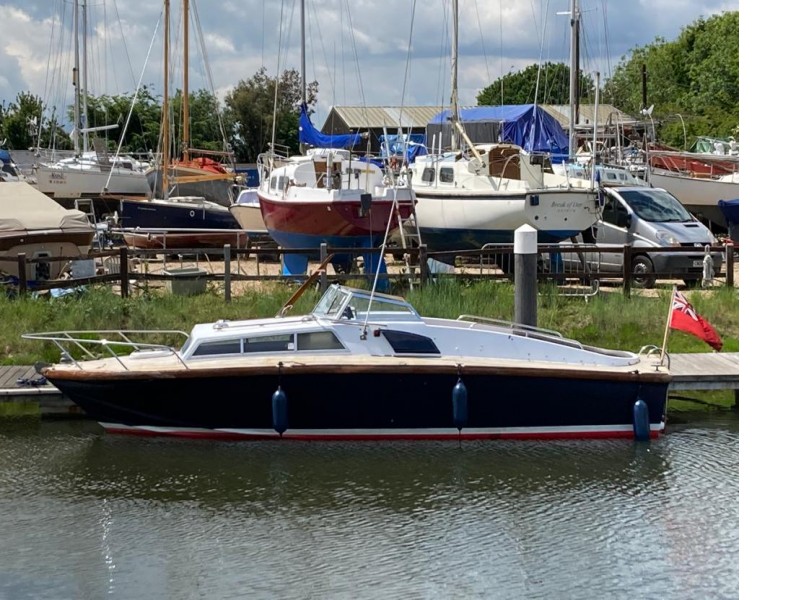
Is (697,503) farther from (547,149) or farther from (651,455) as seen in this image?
(547,149)

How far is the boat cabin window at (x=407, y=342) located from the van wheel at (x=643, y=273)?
729 centimetres

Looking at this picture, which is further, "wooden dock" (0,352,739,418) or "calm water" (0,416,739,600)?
"wooden dock" (0,352,739,418)

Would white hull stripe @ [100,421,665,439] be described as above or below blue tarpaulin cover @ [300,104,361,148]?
below

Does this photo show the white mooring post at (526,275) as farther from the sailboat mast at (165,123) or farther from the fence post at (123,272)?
the sailboat mast at (165,123)

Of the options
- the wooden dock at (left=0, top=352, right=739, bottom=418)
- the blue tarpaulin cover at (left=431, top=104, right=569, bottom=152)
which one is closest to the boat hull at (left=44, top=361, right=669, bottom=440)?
the wooden dock at (left=0, top=352, right=739, bottom=418)

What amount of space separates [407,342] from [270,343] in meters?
1.74

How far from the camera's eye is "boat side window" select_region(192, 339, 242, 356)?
14336 millimetres

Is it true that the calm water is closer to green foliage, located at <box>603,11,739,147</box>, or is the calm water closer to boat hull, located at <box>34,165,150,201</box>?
boat hull, located at <box>34,165,150,201</box>

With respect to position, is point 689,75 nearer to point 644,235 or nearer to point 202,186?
point 202,186

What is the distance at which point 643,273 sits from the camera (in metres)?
20.9

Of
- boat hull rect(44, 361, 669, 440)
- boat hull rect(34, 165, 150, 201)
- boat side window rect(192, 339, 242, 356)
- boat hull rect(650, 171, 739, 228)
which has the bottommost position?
boat hull rect(44, 361, 669, 440)

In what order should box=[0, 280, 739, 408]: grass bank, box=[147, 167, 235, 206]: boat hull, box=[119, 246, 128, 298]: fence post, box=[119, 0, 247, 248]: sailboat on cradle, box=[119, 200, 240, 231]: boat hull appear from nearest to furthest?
1. box=[0, 280, 739, 408]: grass bank
2. box=[119, 246, 128, 298]: fence post
3. box=[119, 0, 247, 248]: sailboat on cradle
4. box=[119, 200, 240, 231]: boat hull
5. box=[147, 167, 235, 206]: boat hull

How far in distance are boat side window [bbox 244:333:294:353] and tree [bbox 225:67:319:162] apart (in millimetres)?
52105

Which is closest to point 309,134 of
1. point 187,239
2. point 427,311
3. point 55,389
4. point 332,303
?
point 187,239
